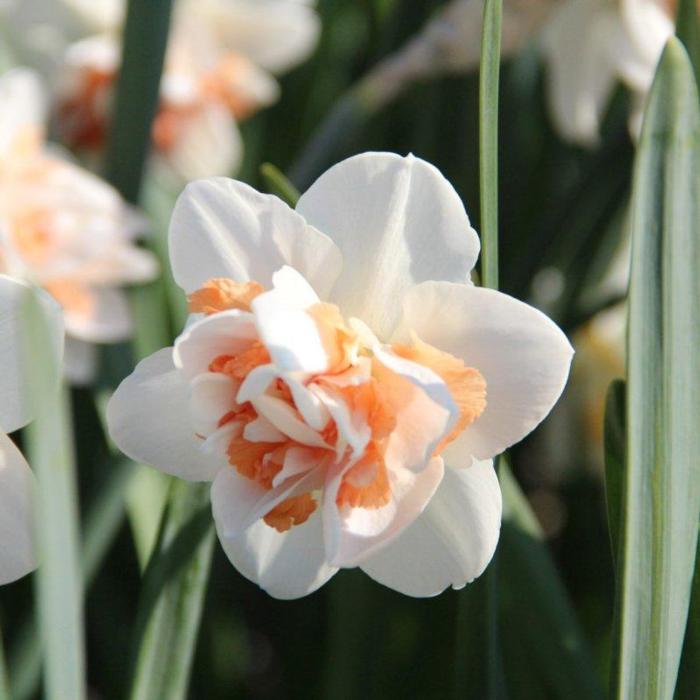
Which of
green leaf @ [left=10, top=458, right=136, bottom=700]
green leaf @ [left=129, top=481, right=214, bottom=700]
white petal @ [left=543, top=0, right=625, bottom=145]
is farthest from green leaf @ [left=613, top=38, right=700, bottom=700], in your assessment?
white petal @ [left=543, top=0, right=625, bottom=145]

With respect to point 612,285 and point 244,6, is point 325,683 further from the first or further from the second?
point 244,6

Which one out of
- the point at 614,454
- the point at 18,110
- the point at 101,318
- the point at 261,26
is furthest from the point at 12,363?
the point at 261,26

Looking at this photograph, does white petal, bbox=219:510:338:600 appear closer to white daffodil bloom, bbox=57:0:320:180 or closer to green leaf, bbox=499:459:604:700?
green leaf, bbox=499:459:604:700

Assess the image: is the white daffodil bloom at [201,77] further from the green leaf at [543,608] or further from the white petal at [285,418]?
the white petal at [285,418]

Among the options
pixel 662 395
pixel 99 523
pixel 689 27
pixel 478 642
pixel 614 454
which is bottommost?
pixel 99 523

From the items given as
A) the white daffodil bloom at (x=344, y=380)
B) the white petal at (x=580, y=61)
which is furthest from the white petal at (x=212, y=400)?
the white petal at (x=580, y=61)

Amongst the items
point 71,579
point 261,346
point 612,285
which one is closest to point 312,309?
point 261,346

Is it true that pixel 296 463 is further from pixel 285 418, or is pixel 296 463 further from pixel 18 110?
pixel 18 110

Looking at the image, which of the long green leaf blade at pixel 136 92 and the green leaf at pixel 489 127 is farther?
the long green leaf blade at pixel 136 92
